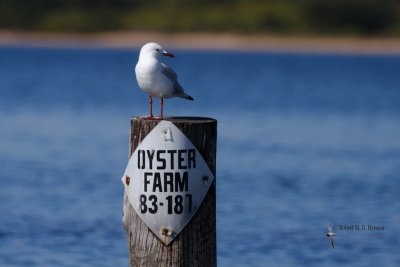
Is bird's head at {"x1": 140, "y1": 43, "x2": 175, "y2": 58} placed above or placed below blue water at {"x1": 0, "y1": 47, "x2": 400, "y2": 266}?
below

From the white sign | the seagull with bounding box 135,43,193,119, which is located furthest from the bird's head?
the white sign

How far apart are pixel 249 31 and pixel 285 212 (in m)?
113

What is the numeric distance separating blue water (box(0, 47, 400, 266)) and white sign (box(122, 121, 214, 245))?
519cm

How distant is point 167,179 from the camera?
315 inches

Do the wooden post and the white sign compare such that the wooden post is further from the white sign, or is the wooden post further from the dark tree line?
the dark tree line

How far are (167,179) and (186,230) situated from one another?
0.36 m

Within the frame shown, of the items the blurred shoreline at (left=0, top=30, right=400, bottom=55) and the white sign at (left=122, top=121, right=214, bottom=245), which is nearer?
the white sign at (left=122, top=121, right=214, bottom=245)

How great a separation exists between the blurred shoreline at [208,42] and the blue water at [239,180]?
3159 inches

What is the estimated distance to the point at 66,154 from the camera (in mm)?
24812

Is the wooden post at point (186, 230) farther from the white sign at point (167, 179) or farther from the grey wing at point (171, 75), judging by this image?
the grey wing at point (171, 75)

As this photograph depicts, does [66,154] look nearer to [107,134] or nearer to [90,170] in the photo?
[90,170]

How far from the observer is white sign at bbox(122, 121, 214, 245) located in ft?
26.3

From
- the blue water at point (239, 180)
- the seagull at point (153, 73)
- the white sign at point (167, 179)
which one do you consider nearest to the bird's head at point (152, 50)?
the seagull at point (153, 73)

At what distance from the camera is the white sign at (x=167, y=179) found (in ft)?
26.3
